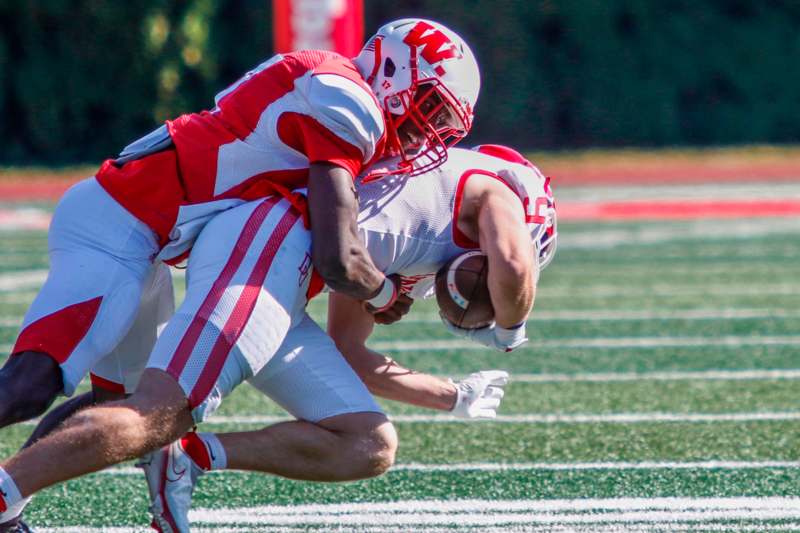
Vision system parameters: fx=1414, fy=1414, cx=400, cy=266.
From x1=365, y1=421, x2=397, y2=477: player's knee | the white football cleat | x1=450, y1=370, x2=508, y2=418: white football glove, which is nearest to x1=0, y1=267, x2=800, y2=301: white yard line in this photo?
x1=450, y1=370, x2=508, y2=418: white football glove

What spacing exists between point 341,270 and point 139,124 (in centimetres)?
1466

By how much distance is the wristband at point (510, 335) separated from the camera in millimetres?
3766

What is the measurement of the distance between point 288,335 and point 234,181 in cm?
43

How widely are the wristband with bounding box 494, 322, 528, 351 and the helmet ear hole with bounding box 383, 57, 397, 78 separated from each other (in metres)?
0.73

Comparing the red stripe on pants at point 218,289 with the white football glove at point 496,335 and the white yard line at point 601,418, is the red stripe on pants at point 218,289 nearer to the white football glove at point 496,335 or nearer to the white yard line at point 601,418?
the white football glove at point 496,335

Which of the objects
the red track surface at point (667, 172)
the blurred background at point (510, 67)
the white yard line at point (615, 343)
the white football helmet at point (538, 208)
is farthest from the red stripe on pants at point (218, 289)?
the blurred background at point (510, 67)

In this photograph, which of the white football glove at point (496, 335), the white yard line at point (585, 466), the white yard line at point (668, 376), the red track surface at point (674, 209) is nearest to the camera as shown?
the white football glove at point (496, 335)

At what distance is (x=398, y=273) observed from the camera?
151 inches

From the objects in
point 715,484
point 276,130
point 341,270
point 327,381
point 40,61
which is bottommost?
point 40,61

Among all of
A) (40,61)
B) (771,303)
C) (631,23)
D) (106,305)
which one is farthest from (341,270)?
(631,23)

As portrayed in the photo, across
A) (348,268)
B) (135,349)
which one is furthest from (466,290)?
(135,349)

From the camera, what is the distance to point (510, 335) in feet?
12.4

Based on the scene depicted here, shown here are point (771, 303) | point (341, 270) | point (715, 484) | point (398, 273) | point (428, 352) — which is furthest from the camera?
point (771, 303)

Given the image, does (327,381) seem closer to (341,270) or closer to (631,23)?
(341,270)
